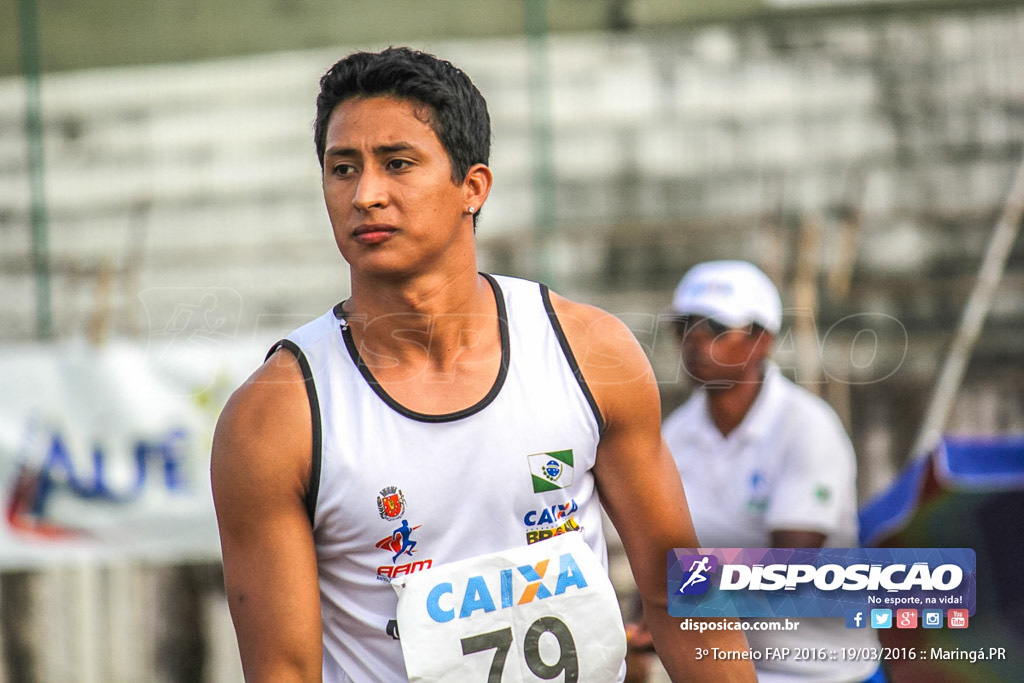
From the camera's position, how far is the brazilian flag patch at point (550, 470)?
2.27 meters

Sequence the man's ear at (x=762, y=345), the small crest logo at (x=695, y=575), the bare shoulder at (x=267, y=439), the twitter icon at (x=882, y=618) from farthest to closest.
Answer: the man's ear at (x=762, y=345)
the twitter icon at (x=882, y=618)
the small crest logo at (x=695, y=575)
the bare shoulder at (x=267, y=439)

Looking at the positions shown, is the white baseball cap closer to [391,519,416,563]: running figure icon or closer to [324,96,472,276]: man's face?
[324,96,472,276]: man's face

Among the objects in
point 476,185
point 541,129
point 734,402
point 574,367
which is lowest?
point 734,402

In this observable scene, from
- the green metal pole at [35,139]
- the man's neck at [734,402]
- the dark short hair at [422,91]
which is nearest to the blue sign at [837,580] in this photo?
the man's neck at [734,402]

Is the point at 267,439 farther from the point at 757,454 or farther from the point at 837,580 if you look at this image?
the point at 757,454

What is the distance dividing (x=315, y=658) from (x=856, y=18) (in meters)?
4.67

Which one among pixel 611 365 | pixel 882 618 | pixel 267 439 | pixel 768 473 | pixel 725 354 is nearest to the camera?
pixel 267 439

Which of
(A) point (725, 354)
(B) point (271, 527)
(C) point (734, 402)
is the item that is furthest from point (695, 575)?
(A) point (725, 354)

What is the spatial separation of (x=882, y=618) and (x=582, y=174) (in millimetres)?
3072

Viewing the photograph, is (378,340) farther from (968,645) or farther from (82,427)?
(82,427)

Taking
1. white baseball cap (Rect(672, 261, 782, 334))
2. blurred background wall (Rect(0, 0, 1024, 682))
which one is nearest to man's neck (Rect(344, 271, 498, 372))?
white baseball cap (Rect(672, 261, 782, 334))

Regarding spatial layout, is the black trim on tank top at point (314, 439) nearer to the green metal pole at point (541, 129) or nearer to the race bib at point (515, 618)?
the race bib at point (515, 618)

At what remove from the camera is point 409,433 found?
7.35 ft

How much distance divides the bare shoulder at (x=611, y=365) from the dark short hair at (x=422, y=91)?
0.40m
